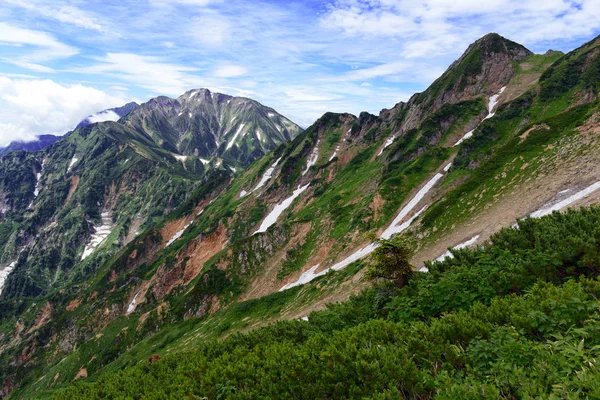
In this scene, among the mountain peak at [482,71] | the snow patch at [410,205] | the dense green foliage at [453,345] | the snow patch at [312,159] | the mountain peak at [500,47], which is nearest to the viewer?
the dense green foliage at [453,345]

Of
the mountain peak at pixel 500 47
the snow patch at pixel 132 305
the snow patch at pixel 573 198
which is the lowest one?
the snow patch at pixel 132 305

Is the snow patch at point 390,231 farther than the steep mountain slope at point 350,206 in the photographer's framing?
Yes

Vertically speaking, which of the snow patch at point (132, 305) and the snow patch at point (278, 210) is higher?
the snow patch at point (278, 210)

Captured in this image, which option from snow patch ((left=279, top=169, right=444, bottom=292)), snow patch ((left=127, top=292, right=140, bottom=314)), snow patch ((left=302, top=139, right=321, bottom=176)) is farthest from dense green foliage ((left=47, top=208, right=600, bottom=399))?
snow patch ((left=302, top=139, right=321, bottom=176))

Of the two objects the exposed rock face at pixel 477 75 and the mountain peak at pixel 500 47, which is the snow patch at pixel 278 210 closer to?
the exposed rock face at pixel 477 75

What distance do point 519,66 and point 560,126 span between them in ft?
245

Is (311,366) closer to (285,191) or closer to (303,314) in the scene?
(303,314)

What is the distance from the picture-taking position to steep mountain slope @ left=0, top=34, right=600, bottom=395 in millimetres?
41281

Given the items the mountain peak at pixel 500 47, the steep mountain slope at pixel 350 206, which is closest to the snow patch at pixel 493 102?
the steep mountain slope at pixel 350 206

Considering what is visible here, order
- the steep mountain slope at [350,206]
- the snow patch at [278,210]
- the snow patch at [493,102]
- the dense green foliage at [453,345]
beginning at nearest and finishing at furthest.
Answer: the dense green foliage at [453,345]
the steep mountain slope at [350,206]
the snow patch at [493,102]
the snow patch at [278,210]

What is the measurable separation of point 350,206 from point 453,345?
6932 cm

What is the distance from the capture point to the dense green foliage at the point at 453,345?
7695mm

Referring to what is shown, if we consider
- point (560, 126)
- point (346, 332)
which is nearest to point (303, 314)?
point (346, 332)

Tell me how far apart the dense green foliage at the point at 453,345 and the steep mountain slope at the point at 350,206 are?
9985mm
